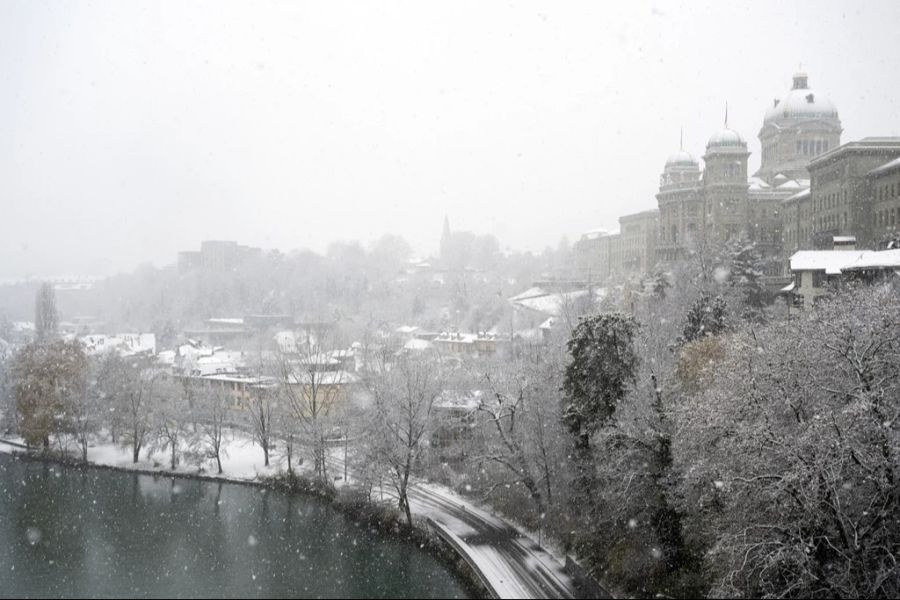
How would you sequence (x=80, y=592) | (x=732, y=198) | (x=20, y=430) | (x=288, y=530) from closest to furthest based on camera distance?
(x=80, y=592), (x=288, y=530), (x=20, y=430), (x=732, y=198)

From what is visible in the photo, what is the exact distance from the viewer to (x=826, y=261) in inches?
1219

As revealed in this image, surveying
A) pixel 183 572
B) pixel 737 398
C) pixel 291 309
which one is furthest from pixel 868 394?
pixel 291 309

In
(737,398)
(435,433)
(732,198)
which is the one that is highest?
(732,198)

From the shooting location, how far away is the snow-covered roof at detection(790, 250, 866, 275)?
30.1 meters

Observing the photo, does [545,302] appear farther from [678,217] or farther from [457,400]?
[457,400]

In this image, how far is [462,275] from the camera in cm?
10006

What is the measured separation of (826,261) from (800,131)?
33.3 meters

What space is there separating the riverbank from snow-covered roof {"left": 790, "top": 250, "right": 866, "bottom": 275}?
20193 mm

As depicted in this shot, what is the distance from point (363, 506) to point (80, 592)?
32.3 ft

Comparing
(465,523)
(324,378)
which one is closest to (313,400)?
(324,378)

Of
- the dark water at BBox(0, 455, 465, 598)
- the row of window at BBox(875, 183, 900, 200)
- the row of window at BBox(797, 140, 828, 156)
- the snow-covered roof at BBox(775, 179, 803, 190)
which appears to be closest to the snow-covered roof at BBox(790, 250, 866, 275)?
the row of window at BBox(875, 183, 900, 200)

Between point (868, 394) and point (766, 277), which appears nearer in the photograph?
point (868, 394)

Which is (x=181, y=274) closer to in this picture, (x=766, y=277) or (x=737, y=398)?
(x=766, y=277)

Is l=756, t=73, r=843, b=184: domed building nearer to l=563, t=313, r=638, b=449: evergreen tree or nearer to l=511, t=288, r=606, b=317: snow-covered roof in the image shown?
l=511, t=288, r=606, b=317: snow-covered roof
